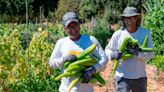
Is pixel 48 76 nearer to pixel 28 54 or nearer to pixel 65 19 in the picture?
pixel 28 54

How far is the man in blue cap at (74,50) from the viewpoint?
173 inches

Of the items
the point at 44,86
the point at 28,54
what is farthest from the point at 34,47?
the point at 44,86

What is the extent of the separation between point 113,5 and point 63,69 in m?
28.0

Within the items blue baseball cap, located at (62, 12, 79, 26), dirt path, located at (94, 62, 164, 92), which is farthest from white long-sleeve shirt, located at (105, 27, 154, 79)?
dirt path, located at (94, 62, 164, 92)

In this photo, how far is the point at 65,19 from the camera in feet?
14.6

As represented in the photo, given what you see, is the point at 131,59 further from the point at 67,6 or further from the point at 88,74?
the point at 67,6

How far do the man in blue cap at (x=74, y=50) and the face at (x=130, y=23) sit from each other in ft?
2.18

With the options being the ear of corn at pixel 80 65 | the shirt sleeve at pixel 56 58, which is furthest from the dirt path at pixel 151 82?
the ear of corn at pixel 80 65

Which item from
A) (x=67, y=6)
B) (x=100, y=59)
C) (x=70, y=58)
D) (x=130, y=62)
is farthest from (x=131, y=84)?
(x=67, y=6)

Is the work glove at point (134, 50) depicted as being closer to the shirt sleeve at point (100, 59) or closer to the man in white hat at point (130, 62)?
the man in white hat at point (130, 62)

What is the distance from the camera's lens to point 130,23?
5066mm

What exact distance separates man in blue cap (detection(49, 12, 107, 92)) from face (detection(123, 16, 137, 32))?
26.1 inches

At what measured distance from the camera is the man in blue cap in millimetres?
4402

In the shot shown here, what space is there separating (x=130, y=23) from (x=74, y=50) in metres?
0.83
